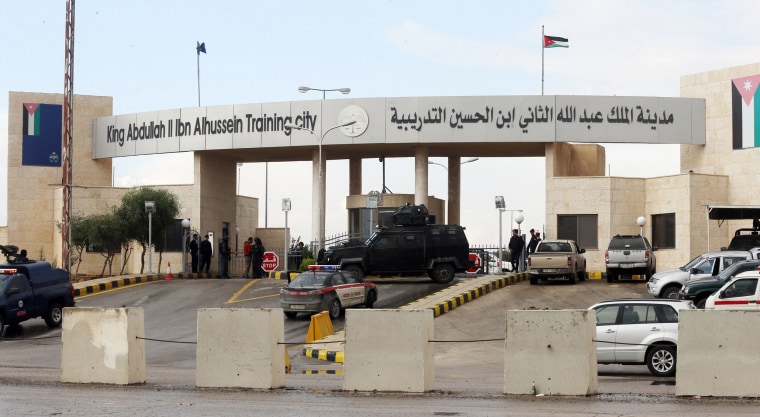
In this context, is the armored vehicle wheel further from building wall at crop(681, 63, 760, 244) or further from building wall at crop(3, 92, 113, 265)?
building wall at crop(3, 92, 113, 265)

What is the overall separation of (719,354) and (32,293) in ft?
61.4

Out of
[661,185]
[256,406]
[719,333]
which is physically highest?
[661,185]

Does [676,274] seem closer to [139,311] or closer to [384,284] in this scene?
[384,284]

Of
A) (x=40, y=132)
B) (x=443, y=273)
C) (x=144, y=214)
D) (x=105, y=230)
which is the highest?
(x=40, y=132)

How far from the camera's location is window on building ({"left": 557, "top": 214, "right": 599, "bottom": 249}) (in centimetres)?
4334

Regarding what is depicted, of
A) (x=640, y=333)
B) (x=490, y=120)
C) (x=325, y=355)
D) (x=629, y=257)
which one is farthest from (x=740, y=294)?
(x=490, y=120)

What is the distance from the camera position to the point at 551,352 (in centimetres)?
1437

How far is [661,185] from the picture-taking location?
43125mm

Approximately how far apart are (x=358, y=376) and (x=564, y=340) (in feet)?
9.18

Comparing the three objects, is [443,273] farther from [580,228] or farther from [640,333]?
[640,333]

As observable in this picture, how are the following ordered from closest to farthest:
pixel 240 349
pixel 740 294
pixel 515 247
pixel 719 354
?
pixel 719 354 < pixel 240 349 < pixel 740 294 < pixel 515 247

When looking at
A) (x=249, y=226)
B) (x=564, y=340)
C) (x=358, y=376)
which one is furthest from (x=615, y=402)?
(x=249, y=226)

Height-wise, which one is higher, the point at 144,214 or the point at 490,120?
the point at 490,120

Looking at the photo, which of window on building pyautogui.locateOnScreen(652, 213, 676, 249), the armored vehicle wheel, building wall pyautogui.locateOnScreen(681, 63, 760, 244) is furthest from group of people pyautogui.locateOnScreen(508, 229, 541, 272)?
building wall pyautogui.locateOnScreen(681, 63, 760, 244)
